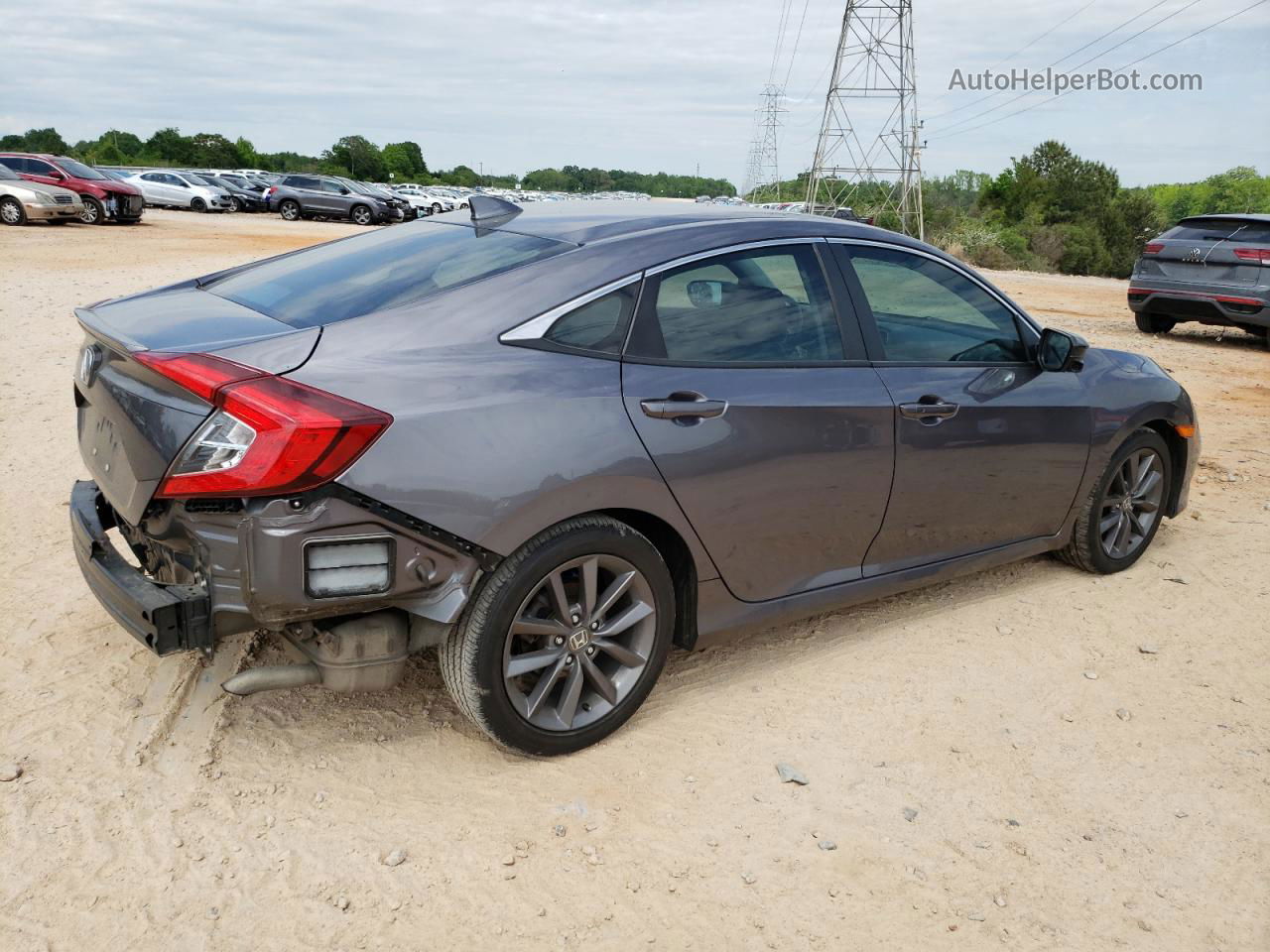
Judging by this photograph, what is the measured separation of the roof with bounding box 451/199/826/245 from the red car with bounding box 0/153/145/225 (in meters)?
26.4

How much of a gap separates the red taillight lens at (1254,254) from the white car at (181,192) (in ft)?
116

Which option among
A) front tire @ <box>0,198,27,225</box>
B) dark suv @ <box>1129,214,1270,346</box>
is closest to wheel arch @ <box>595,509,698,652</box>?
dark suv @ <box>1129,214,1270,346</box>

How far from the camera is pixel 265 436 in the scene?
2.74 metres

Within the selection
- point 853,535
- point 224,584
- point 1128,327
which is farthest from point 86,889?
point 1128,327

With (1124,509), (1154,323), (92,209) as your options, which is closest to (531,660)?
(1124,509)

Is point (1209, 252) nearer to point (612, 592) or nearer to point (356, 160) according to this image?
point (612, 592)

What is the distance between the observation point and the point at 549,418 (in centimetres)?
311

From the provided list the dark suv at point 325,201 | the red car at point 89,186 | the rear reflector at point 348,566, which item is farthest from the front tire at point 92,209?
the rear reflector at point 348,566

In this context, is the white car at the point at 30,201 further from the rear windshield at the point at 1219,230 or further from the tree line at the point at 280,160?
the tree line at the point at 280,160

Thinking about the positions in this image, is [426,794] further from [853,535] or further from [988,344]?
[988,344]

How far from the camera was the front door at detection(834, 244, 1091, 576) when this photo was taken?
4.04 meters

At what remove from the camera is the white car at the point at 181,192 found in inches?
1545

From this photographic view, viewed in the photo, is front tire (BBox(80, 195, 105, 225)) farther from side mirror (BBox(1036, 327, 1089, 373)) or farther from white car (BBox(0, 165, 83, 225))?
side mirror (BBox(1036, 327, 1089, 373))

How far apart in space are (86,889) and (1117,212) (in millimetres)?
69512
